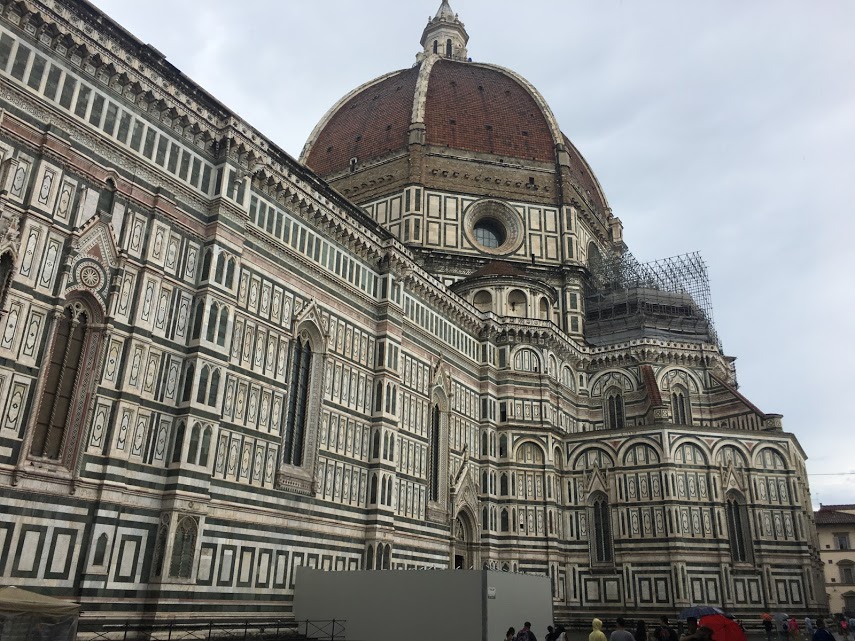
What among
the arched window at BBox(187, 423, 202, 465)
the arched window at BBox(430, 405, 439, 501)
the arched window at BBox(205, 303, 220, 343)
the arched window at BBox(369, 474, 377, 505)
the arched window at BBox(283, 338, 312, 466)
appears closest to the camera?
the arched window at BBox(187, 423, 202, 465)

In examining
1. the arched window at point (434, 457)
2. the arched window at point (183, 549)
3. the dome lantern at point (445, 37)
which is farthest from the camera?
the dome lantern at point (445, 37)

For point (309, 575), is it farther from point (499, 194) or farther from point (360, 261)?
point (499, 194)

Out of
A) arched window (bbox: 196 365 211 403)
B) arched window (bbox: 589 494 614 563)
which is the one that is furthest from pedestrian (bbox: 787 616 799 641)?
arched window (bbox: 196 365 211 403)

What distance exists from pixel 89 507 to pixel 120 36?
13.0 meters

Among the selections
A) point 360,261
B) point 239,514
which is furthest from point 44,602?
point 360,261

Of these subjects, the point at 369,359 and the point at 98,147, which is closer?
the point at 98,147

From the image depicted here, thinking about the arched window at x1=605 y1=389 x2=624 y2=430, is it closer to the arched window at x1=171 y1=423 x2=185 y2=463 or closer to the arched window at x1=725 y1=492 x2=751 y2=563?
the arched window at x1=725 y1=492 x2=751 y2=563

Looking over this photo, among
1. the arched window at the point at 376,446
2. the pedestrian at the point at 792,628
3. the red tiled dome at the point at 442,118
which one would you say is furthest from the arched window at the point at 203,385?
the red tiled dome at the point at 442,118

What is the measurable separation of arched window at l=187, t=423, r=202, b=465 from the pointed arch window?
14074 mm

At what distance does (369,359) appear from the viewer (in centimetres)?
2884

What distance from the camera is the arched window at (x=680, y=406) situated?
4153 centimetres

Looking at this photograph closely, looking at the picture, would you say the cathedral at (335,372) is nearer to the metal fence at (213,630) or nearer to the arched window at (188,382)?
the arched window at (188,382)

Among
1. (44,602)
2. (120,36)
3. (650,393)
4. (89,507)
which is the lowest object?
(44,602)

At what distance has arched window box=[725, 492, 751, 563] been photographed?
3572 centimetres
